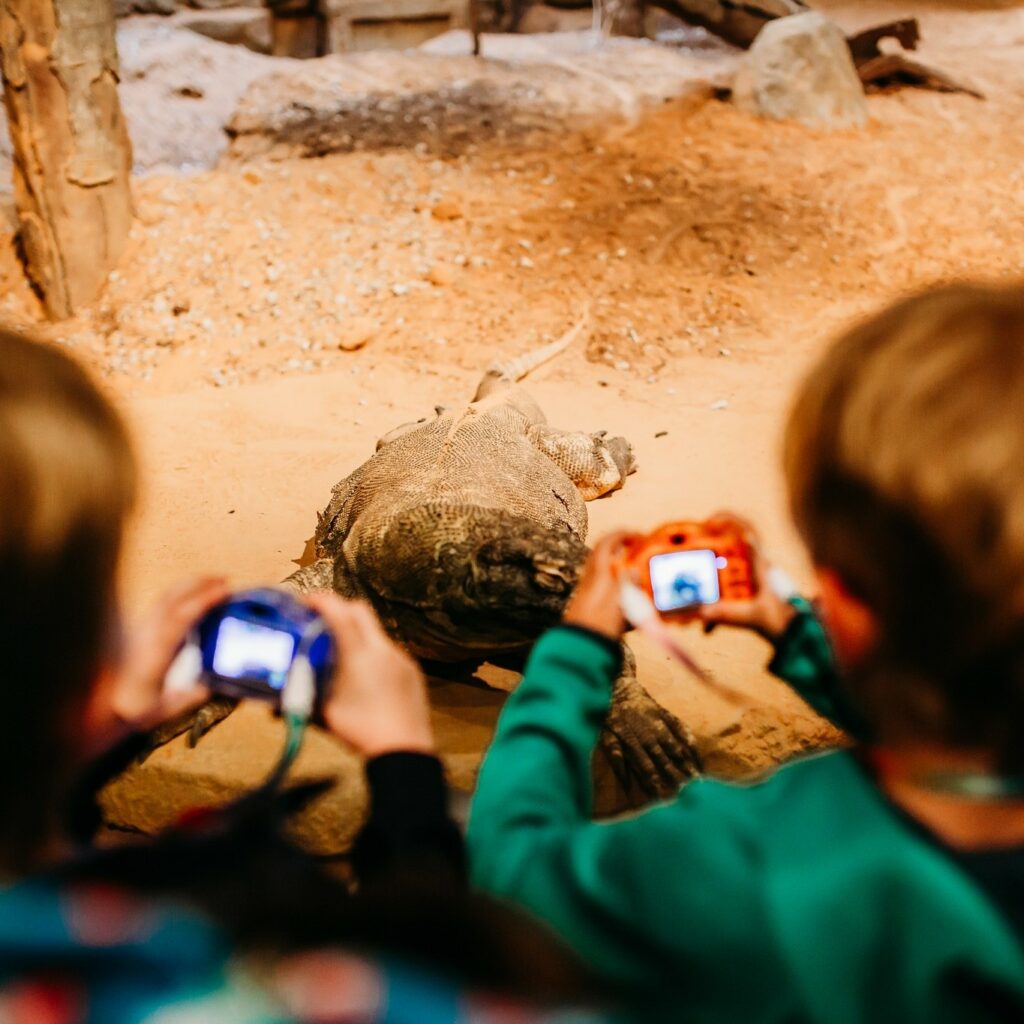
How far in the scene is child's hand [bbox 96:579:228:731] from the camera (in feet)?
3.83

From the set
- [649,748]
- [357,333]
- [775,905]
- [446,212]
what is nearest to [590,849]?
[775,905]

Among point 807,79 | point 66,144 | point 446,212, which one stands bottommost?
point 446,212

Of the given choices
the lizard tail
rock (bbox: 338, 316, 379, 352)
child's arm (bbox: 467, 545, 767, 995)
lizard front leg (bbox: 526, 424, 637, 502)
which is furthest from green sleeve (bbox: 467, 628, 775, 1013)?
rock (bbox: 338, 316, 379, 352)

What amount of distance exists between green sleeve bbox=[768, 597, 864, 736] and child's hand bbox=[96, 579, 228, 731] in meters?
0.74

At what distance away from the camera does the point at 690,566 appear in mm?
1403

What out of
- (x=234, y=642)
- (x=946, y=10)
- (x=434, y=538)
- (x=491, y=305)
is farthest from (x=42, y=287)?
(x=946, y=10)

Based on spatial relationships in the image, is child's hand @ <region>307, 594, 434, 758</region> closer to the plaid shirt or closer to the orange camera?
the orange camera

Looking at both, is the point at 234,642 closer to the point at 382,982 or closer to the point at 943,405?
the point at 382,982

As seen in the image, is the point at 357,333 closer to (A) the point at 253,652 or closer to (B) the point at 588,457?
(B) the point at 588,457

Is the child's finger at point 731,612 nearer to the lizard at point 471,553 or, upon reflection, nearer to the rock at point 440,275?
the lizard at point 471,553

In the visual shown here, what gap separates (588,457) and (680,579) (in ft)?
10.2

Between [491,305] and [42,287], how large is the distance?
272 centimetres

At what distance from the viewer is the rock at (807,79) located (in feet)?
25.9

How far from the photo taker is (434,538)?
2.97 metres
